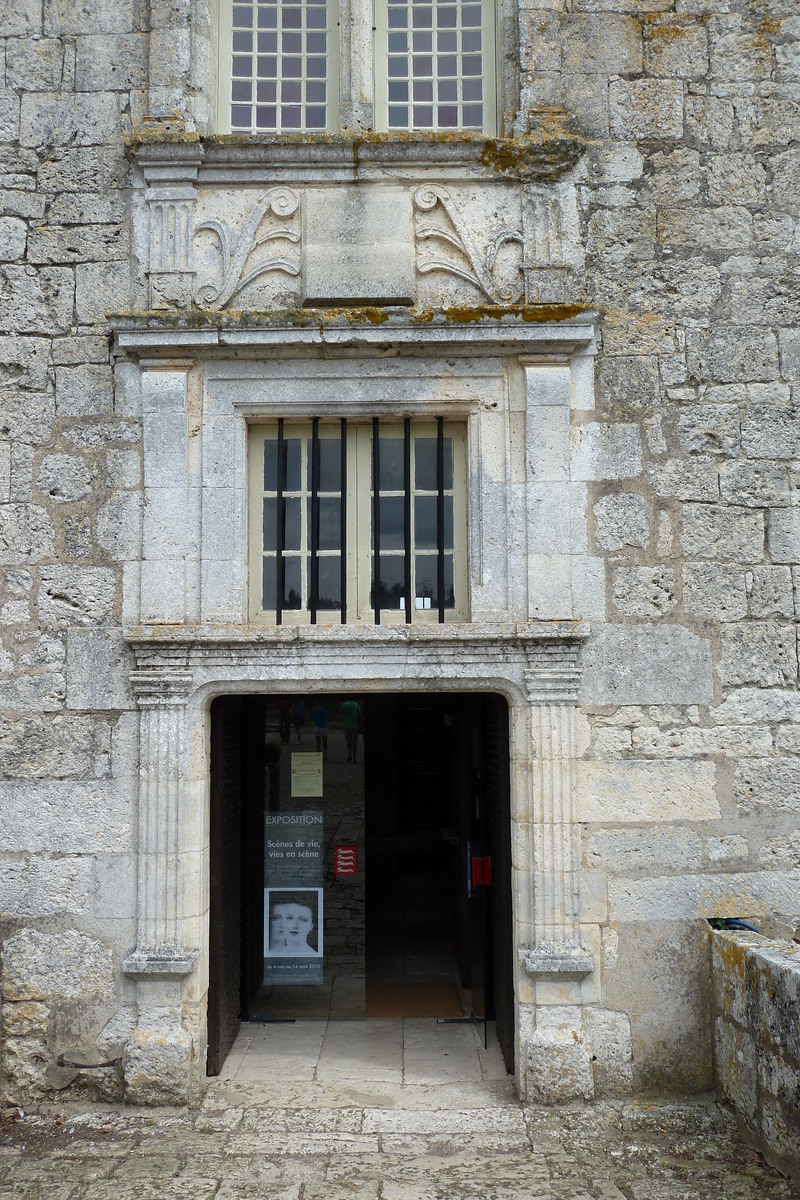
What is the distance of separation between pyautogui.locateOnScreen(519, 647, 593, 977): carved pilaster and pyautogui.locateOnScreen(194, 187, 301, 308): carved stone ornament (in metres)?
2.51

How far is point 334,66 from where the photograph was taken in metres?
5.32

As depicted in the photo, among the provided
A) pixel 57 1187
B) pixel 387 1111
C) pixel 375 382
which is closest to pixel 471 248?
pixel 375 382

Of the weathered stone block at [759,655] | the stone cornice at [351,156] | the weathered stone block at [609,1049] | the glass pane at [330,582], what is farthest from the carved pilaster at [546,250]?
the weathered stone block at [609,1049]

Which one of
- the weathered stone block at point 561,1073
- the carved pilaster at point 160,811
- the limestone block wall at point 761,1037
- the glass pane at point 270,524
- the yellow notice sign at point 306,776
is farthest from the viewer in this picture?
the yellow notice sign at point 306,776

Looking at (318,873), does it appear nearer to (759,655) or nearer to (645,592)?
(645,592)

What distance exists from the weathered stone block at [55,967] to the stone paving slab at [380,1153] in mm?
555

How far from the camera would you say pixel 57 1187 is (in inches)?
159

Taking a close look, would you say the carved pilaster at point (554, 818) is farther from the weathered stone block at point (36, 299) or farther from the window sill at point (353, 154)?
the weathered stone block at point (36, 299)

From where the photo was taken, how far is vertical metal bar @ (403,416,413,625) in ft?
16.6

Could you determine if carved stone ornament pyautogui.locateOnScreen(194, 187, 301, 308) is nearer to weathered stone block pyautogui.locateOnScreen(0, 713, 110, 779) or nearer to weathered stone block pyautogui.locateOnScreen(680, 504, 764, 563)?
weathered stone block pyautogui.locateOnScreen(0, 713, 110, 779)

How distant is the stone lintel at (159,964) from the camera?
4699 millimetres

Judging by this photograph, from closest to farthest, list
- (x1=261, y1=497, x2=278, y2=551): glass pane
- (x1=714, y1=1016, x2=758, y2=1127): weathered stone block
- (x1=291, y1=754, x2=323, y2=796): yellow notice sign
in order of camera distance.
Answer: (x1=714, y1=1016, x2=758, y2=1127): weathered stone block, (x1=261, y1=497, x2=278, y2=551): glass pane, (x1=291, y1=754, x2=323, y2=796): yellow notice sign

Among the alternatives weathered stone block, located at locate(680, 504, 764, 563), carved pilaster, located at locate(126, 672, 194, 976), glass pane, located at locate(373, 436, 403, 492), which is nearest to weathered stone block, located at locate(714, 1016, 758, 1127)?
weathered stone block, located at locate(680, 504, 764, 563)

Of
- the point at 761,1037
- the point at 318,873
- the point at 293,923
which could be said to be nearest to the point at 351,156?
the point at 318,873
